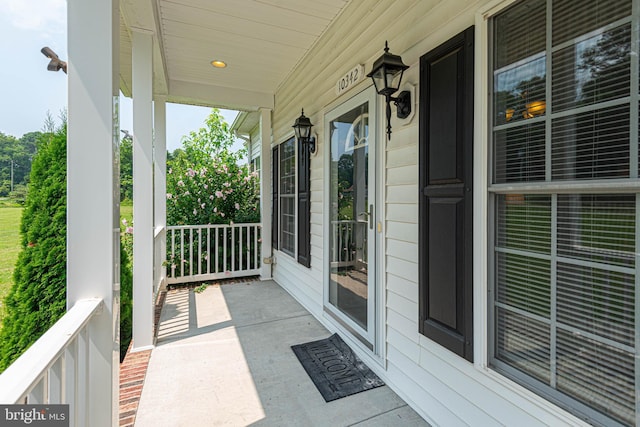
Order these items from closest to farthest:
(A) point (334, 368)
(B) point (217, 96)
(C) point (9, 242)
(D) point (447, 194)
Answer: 1. (D) point (447, 194)
2. (A) point (334, 368)
3. (C) point (9, 242)
4. (B) point (217, 96)

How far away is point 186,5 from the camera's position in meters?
2.96

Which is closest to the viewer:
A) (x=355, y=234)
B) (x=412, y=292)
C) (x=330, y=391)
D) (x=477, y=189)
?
(x=477, y=189)

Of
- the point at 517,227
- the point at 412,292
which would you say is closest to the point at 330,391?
the point at 412,292

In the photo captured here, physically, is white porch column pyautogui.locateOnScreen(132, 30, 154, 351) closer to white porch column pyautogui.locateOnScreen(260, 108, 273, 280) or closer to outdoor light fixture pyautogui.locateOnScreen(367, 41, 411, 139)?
outdoor light fixture pyautogui.locateOnScreen(367, 41, 411, 139)

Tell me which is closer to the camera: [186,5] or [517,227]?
[517,227]

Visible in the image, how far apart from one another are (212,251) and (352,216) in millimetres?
3400

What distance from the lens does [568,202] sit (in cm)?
129

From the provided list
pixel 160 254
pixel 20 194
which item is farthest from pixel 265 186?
pixel 20 194

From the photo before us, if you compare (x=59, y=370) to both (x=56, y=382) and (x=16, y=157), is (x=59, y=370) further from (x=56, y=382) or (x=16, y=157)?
(x=16, y=157)

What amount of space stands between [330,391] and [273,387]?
1.43ft

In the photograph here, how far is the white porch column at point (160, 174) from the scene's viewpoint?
4598 millimetres

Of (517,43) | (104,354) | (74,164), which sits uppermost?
(517,43)

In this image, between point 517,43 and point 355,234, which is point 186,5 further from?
point 517,43

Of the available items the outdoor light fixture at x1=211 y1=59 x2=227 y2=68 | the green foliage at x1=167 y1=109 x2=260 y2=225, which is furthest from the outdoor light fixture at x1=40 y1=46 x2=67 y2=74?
the green foliage at x1=167 y1=109 x2=260 y2=225
